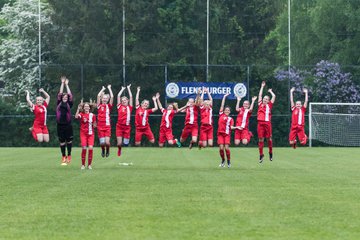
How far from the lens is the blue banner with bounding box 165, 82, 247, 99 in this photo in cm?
5244

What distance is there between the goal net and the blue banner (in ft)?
14.4

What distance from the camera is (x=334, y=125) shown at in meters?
52.6

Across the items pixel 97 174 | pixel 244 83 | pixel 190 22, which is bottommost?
pixel 97 174

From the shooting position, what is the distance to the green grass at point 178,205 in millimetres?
11133

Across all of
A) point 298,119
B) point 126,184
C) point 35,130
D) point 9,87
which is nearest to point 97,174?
point 126,184

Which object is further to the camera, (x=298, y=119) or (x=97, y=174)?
(x=298, y=119)

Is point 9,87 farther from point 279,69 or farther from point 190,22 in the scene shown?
point 279,69

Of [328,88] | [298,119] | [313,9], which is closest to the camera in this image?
[298,119]

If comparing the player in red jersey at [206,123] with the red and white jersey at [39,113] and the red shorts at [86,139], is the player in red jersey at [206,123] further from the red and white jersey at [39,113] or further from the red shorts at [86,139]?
the red and white jersey at [39,113]

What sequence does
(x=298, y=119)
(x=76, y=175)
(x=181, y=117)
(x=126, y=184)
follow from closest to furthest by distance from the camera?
(x=126, y=184), (x=76, y=175), (x=298, y=119), (x=181, y=117)

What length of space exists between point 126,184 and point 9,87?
145 ft

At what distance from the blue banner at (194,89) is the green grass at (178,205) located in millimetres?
28546

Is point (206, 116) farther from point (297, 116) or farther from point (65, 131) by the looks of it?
point (297, 116)

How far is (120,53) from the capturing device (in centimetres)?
5681
